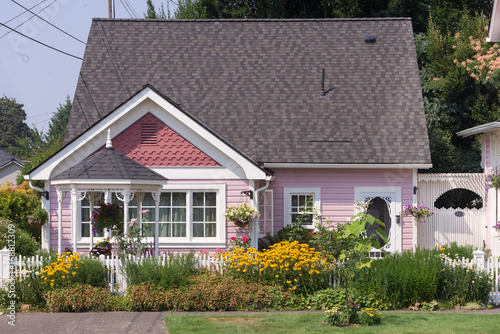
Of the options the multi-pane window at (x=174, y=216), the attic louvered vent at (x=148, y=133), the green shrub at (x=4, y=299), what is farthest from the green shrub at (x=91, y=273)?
the attic louvered vent at (x=148, y=133)

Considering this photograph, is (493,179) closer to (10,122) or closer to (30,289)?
(30,289)

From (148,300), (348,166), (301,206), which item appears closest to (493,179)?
(348,166)

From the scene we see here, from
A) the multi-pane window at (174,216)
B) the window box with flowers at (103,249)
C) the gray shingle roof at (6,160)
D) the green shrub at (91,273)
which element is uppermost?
the gray shingle roof at (6,160)

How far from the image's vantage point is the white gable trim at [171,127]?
56.5 ft

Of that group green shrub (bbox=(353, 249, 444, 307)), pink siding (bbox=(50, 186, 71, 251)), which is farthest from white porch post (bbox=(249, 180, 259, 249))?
pink siding (bbox=(50, 186, 71, 251))

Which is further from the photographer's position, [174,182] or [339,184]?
[339,184]

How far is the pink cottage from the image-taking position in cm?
1734

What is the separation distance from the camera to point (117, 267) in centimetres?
1385

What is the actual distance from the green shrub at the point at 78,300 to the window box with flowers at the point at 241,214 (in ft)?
16.3

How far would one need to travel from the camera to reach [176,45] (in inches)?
882

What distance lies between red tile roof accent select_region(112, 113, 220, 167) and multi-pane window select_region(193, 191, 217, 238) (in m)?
0.92

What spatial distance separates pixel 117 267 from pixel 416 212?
8.88 m

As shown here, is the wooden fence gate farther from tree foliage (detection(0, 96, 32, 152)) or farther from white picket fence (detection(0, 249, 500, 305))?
tree foliage (detection(0, 96, 32, 152))

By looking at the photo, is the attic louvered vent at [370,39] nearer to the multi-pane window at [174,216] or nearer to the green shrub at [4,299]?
the multi-pane window at [174,216]
